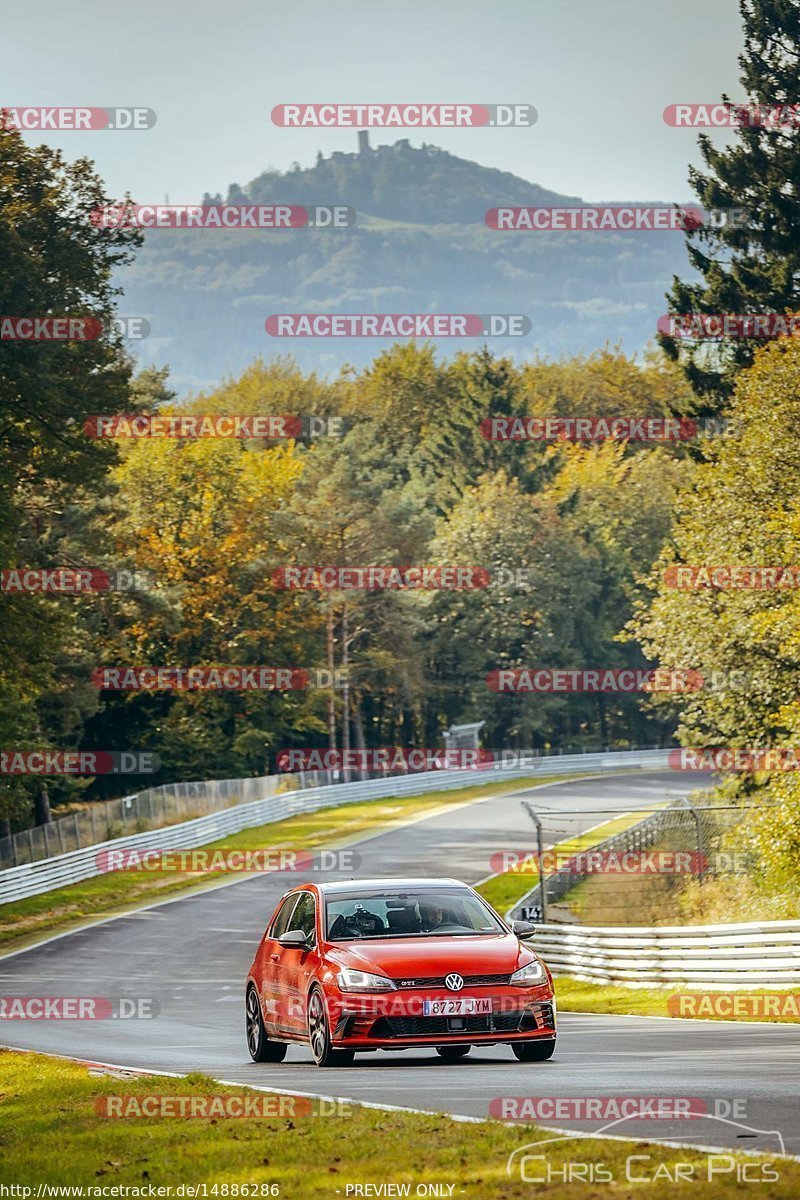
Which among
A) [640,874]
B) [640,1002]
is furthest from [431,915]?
[640,874]

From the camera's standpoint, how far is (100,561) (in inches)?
2208

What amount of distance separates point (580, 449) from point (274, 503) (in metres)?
33.6

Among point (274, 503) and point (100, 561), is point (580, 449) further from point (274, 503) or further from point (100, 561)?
point (100, 561)

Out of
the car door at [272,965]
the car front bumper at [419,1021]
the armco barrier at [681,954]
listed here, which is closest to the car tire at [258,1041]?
the car door at [272,965]

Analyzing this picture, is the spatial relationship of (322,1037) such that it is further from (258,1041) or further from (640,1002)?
(640,1002)

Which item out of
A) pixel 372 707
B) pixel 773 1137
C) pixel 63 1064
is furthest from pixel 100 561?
pixel 773 1137

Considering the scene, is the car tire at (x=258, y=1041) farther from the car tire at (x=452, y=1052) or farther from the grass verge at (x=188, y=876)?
the grass verge at (x=188, y=876)

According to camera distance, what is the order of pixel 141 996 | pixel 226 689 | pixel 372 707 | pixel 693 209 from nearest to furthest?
pixel 141 996, pixel 693 209, pixel 226 689, pixel 372 707

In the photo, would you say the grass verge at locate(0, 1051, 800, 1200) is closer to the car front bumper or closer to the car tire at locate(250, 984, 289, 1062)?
the car front bumper

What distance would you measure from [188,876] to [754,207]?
24.2m

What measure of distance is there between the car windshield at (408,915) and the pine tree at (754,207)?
36.8m

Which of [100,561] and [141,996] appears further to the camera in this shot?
[100,561]

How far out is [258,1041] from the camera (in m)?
15.5

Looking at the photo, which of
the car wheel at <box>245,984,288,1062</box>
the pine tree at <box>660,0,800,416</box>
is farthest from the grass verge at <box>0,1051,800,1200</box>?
the pine tree at <box>660,0,800,416</box>
